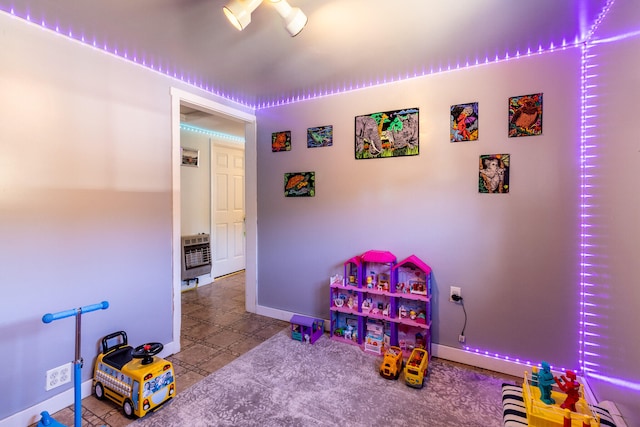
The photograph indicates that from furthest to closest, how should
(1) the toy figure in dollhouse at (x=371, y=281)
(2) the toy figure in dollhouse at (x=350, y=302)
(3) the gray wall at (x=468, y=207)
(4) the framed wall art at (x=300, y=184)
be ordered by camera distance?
(4) the framed wall art at (x=300, y=184) < (2) the toy figure in dollhouse at (x=350, y=302) < (1) the toy figure in dollhouse at (x=371, y=281) < (3) the gray wall at (x=468, y=207)

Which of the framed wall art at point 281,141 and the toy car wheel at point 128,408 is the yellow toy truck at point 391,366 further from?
the framed wall art at point 281,141

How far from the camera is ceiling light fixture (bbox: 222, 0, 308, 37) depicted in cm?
132

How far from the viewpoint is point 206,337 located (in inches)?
111

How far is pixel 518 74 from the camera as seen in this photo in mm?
2154

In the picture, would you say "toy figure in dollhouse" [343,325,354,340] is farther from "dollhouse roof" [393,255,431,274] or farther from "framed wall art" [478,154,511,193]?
A: "framed wall art" [478,154,511,193]

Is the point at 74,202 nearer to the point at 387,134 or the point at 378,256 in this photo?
the point at 378,256

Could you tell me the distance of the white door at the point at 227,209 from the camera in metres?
4.82

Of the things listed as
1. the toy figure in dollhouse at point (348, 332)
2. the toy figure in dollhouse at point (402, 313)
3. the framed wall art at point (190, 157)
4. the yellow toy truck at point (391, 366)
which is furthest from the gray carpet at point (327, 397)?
the framed wall art at point (190, 157)

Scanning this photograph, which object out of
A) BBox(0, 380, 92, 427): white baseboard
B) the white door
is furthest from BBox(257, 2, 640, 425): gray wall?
the white door

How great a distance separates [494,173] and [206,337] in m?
2.87

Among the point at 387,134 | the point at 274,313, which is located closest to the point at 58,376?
the point at 274,313

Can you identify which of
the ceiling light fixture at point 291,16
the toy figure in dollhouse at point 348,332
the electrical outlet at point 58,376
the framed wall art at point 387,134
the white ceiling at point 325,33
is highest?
the white ceiling at point 325,33

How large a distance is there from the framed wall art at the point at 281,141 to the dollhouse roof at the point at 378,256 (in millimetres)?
1381

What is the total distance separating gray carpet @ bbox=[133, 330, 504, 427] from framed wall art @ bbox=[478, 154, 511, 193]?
1.39m
